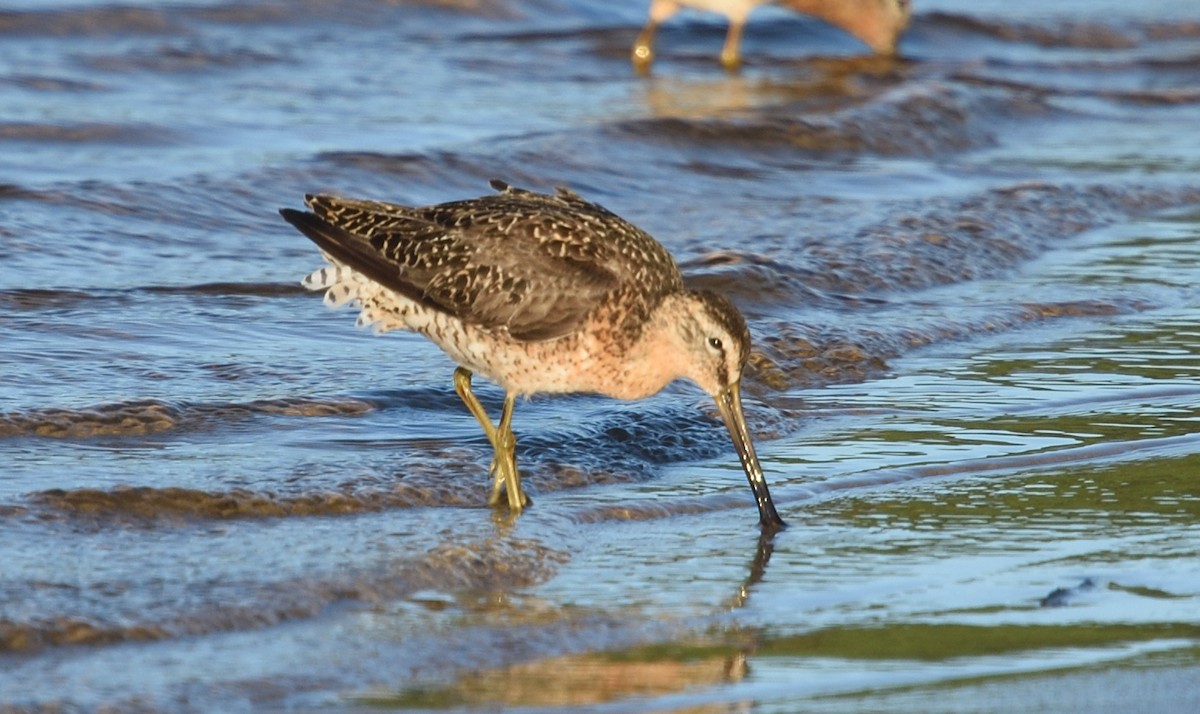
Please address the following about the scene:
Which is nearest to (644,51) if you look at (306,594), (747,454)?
(747,454)

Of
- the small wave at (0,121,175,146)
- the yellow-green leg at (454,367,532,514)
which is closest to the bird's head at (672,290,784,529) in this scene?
the yellow-green leg at (454,367,532,514)

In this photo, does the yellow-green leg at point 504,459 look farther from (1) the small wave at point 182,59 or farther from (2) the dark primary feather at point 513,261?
(1) the small wave at point 182,59

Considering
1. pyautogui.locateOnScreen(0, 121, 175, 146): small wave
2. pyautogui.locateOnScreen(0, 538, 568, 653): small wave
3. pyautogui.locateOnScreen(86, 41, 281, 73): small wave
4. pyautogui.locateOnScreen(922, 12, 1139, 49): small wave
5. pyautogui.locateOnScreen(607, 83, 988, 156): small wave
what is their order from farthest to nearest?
1. pyautogui.locateOnScreen(922, 12, 1139, 49): small wave
2. pyautogui.locateOnScreen(86, 41, 281, 73): small wave
3. pyautogui.locateOnScreen(607, 83, 988, 156): small wave
4. pyautogui.locateOnScreen(0, 121, 175, 146): small wave
5. pyautogui.locateOnScreen(0, 538, 568, 653): small wave

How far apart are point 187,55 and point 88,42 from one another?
1.01 m

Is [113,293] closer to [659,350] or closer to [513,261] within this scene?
[513,261]

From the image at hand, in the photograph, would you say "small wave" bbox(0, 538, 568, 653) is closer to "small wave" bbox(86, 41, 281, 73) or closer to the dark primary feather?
the dark primary feather

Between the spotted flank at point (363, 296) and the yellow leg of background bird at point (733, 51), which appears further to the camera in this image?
the yellow leg of background bird at point (733, 51)

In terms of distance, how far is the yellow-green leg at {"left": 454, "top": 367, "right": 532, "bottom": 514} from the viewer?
5.39 m

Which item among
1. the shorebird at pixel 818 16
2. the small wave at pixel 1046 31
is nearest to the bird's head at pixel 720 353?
the shorebird at pixel 818 16

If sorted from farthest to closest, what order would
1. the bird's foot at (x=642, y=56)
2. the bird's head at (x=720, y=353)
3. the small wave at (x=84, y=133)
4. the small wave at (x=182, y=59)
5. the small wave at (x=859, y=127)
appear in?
1. the bird's foot at (x=642, y=56)
2. the small wave at (x=182, y=59)
3. the small wave at (x=859, y=127)
4. the small wave at (x=84, y=133)
5. the bird's head at (x=720, y=353)

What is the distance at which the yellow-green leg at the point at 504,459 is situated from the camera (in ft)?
17.7

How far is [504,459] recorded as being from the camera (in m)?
5.44

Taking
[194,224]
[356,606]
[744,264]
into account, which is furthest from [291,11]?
[356,606]

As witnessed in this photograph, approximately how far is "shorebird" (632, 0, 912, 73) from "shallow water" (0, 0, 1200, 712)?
8.04 feet
